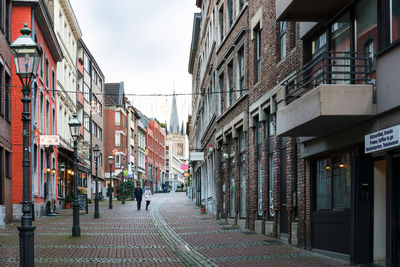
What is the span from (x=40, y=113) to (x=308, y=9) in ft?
70.1

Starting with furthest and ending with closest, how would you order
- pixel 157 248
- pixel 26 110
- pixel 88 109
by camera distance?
pixel 88 109, pixel 157 248, pixel 26 110

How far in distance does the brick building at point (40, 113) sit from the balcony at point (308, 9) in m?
11.1

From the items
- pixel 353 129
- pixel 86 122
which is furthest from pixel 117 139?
pixel 353 129

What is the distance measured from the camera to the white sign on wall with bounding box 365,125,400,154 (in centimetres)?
999

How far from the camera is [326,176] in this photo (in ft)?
46.0

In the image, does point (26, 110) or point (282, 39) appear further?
point (282, 39)

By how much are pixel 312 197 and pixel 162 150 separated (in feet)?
404

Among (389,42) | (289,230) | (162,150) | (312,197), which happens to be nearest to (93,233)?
(289,230)

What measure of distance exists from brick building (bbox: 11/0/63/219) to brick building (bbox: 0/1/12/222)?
85 cm

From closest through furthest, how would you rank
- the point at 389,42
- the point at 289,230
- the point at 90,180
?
the point at 389,42, the point at 289,230, the point at 90,180

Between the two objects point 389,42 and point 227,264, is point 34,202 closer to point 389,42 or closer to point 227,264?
point 227,264

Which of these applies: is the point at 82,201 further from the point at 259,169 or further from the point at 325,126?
the point at 325,126

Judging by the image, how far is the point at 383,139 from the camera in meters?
10.5

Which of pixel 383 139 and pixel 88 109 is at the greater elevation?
pixel 88 109
